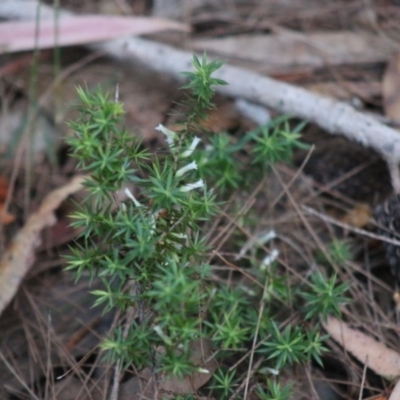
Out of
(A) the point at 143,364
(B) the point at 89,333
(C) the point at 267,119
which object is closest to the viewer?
(A) the point at 143,364

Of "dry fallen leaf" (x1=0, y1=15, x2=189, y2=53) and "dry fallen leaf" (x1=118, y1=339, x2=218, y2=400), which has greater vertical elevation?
"dry fallen leaf" (x1=0, y1=15, x2=189, y2=53)

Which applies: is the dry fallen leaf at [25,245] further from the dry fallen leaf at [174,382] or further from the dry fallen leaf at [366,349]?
the dry fallen leaf at [366,349]

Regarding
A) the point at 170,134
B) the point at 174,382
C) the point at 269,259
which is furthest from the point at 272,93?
the point at 174,382

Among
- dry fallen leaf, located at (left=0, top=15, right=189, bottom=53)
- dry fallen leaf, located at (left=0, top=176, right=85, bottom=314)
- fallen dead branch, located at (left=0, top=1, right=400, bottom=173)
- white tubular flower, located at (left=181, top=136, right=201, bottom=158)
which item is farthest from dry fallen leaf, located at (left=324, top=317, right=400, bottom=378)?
dry fallen leaf, located at (left=0, top=15, right=189, bottom=53)

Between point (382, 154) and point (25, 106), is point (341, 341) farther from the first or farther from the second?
point (25, 106)

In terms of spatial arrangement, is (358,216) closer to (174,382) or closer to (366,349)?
(366,349)

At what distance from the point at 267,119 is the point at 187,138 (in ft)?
2.78

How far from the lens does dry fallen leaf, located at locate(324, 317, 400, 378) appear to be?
2.00 metres

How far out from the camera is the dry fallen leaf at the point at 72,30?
2869 mm

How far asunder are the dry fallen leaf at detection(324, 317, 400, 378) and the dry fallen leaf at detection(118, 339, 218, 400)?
461mm

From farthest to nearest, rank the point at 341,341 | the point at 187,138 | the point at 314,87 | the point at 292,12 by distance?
1. the point at 292,12
2. the point at 314,87
3. the point at 341,341
4. the point at 187,138

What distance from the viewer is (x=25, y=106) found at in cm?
294

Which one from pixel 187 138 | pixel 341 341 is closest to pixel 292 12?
pixel 187 138

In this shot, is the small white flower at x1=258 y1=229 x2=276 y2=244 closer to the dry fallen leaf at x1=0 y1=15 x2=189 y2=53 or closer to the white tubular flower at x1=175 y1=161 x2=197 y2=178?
the white tubular flower at x1=175 y1=161 x2=197 y2=178
